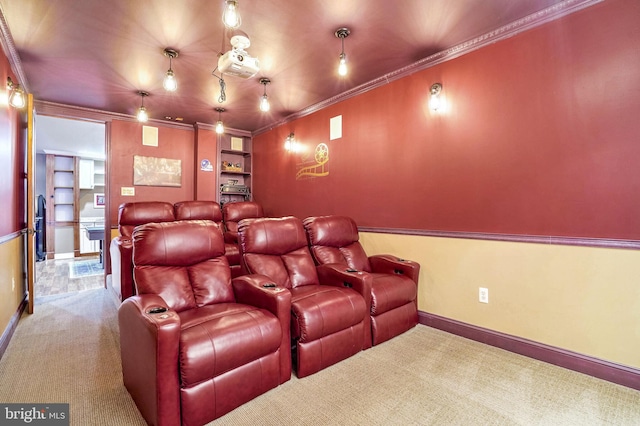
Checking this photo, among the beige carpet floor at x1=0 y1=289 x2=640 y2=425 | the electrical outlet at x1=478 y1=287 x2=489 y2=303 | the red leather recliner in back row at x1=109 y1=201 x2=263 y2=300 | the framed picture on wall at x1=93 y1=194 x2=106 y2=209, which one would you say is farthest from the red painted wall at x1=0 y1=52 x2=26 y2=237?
the framed picture on wall at x1=93 y1=194 x2=106 y2=209

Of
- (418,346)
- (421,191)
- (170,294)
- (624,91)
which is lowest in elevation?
(418,346)

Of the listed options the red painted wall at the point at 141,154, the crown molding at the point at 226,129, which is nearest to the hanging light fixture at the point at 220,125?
the crown molding at the point at 226,129

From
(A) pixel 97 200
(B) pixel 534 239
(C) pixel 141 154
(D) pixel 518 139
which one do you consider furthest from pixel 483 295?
(A) pixel 97 200

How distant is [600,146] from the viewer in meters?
2.10

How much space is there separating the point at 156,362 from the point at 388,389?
137 centimetres

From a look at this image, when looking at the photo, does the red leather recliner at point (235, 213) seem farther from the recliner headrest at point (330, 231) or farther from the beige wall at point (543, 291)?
the beige wall at point (543, 291)

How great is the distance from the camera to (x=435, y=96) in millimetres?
2963

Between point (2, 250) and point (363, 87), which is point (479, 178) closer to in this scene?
point (363, 87)

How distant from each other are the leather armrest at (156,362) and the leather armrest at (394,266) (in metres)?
2.10

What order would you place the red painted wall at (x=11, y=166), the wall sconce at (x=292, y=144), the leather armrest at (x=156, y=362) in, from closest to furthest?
the leather armrest at (x=156, y=362), the red painted wall at (x=11, y=166), the wall sconce at (x=292, y=144)

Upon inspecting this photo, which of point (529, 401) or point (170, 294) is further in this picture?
point (170, 294)

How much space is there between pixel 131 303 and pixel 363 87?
3.18 m

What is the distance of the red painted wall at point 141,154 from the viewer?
478 cm

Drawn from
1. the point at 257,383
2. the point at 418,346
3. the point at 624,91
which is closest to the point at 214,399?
the point at 257,383
